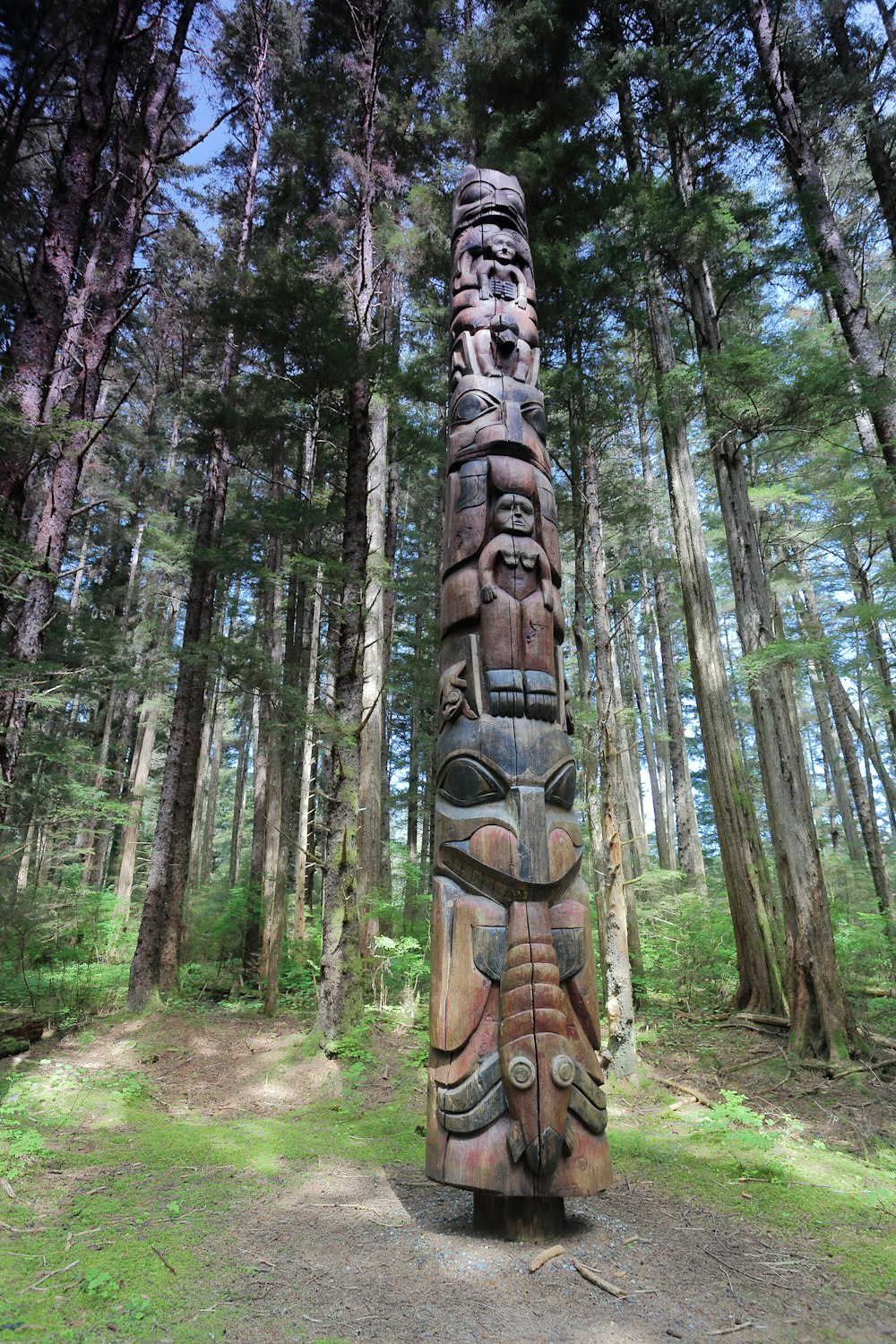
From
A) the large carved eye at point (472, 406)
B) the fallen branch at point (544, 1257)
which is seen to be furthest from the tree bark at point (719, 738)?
the fallen branch at point (544, 1257)

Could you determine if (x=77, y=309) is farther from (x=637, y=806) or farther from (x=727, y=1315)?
(x=637, y=806)

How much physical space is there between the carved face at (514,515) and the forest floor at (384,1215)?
4.20m

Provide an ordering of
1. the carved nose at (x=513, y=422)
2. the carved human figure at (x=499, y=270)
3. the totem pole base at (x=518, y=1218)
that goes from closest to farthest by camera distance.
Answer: the totem pole base at (x=518, y=1218)
the carved nose at (x=513, y=422)
the carved human figure at (x=499, y=270)

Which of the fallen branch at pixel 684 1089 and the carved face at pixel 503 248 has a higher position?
the carved face at pixel 503 248

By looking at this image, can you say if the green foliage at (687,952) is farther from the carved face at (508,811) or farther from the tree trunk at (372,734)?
the carved face at (508,811)

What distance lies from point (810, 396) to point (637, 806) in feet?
45.4

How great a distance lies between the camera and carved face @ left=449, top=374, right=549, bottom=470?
5.35 metres

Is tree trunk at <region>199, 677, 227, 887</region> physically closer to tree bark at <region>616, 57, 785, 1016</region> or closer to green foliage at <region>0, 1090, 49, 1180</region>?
tree bark at <region>616, 57, 785, 1016</region>

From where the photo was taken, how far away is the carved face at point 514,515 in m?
4.95

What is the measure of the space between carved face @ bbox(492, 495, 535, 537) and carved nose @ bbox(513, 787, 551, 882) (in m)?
1.92

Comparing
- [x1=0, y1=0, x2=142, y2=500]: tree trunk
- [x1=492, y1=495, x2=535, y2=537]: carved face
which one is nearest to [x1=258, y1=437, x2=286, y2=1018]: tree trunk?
[x1=0, y1=0, x2=142, y2=500]: tree trunk

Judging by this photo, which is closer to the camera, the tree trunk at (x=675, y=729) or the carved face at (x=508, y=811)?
the carved face at (x=508, y=811)

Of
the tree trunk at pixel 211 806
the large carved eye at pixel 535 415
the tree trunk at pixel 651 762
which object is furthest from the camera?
the tree trunk at pixel 211 806

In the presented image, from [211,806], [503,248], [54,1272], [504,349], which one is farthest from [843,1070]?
[211,806]
